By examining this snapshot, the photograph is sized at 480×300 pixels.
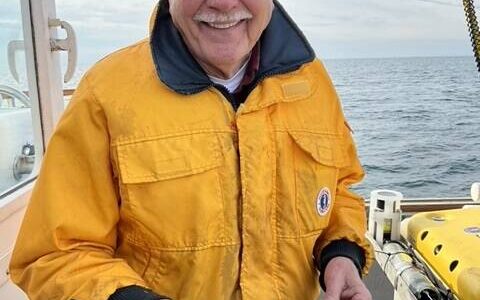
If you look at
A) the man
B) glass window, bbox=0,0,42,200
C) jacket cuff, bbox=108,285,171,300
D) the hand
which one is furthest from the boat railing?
the hand

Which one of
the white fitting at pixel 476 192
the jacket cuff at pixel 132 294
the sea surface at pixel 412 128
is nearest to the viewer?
the jacket cuff at pixel 132 294

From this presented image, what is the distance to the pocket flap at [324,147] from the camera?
3.55 feet

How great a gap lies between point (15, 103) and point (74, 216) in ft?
3.30

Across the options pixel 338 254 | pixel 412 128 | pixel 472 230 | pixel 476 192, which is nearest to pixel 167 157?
pixel 338 254

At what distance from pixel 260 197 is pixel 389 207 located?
1484 millimetres

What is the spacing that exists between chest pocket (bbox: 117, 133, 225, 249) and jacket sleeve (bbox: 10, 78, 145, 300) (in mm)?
46

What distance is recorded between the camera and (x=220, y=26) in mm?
1007

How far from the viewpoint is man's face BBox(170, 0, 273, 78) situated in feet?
3.26

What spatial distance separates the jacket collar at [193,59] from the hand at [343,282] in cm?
40

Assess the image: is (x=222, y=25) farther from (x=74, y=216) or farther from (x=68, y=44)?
(x=68, y=44)

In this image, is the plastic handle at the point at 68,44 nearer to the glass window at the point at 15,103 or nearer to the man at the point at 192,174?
the glass window at the point at 15,103

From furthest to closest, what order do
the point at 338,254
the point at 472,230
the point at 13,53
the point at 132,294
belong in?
the point at 472,230
the point at 13,53
the point at 338,254
the point at 132,294

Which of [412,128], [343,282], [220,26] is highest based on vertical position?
[220,26]

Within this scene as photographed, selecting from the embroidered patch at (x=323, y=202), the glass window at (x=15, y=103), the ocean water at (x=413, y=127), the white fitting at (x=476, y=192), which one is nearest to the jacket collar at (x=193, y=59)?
the embroidered patch at (x=323, y=202)
